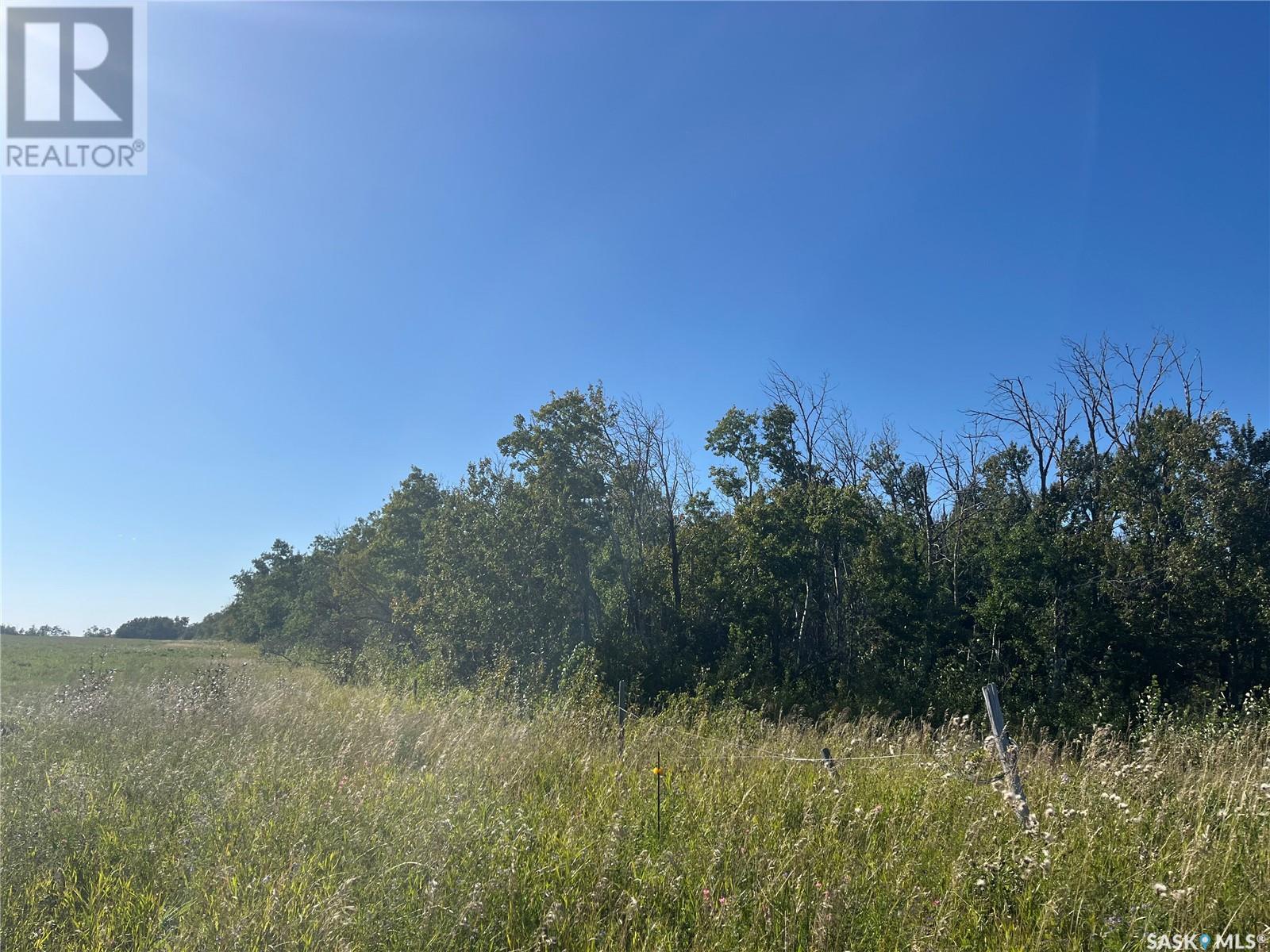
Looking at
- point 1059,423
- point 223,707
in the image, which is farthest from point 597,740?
point 1059,423

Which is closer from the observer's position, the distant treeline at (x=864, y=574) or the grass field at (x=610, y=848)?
the grass field at (x=610, y=848)

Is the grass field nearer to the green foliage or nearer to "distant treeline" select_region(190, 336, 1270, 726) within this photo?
A: "distant treeline" select_region(190, 336, 1270, 726)

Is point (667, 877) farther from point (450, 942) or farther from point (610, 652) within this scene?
point (610, 652)

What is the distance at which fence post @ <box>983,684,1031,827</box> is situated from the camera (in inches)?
160

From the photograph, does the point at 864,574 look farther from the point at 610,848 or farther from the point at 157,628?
the point at 157,628

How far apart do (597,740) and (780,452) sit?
1302cm

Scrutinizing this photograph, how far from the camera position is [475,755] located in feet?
19.5

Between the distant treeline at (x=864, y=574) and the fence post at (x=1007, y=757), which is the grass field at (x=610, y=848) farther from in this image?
the distant treeline at (x=864, y=574)

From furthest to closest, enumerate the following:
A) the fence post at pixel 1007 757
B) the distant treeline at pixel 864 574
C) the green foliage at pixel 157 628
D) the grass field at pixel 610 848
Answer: the green foliage at pixel 157 628
the distant treeline at pixel 864 574
the fence post at pixel 1007 757
the grass field at pixel 610 848

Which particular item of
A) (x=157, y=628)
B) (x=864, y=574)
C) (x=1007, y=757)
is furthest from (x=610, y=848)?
(x=157, y=628)

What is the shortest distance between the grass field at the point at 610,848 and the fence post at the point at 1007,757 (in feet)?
0.44

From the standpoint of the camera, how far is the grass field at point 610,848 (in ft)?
10.5

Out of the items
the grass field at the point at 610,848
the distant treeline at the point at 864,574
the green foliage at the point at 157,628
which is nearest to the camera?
the grass field at the point at 610,848

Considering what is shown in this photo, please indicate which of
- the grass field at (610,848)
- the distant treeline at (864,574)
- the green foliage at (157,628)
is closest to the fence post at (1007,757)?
the grass field at (610,848)
